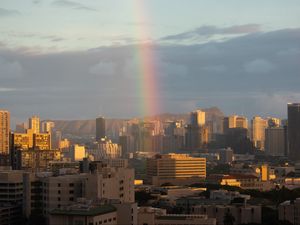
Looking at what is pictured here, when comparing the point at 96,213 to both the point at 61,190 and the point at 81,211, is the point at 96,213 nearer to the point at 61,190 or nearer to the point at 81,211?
the point at 81,211

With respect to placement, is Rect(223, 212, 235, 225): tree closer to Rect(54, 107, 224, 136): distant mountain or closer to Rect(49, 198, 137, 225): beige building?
Rect(49, 198, 137, 225): beige building

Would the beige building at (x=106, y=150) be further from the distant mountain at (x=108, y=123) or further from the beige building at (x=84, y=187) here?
the beige building at (x=84, y=187)

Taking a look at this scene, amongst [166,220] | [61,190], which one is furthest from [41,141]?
[166,220]

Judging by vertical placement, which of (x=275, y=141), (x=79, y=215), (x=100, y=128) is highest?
(x=100, y=128)

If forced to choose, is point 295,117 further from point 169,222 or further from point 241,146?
point 169,222

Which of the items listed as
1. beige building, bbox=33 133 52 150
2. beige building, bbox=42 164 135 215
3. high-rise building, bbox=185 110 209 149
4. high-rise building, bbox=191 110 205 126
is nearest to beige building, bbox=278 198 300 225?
beige building, bbox=42 164 135 215

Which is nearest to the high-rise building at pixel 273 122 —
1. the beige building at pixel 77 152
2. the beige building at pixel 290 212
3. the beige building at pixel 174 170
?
the beige building at pixel 77 152
